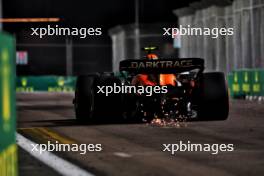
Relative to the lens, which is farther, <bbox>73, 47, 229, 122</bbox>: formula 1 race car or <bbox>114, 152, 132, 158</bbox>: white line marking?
<bbox>73, 47, 229, 122</bbox>: formula 1 race car

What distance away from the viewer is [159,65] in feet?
63.4

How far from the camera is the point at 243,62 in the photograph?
45969 millimetres

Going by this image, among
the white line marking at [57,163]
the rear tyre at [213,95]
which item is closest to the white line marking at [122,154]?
the white line marking at [57,163]

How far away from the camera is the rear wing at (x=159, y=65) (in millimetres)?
19234

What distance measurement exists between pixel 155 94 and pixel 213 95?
3.69ft

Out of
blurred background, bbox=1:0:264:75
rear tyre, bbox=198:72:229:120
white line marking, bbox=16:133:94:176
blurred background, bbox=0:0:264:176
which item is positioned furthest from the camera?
blurred background, bbox=1:0:264:75

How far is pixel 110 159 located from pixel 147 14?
267ft

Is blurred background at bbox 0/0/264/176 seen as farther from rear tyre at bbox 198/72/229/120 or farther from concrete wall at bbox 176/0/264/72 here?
rear tyre at bbox 198/72/229/120

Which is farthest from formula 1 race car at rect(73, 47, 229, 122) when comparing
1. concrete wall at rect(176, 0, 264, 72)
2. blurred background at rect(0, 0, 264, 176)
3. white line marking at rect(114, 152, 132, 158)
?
concrete wall at rect(176, 0, 264, 72)

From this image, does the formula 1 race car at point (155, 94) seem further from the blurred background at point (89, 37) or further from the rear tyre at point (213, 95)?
the blurred background at point (89, 37)

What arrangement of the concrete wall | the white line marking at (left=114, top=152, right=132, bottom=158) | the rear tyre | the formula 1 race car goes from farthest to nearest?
1. the concrete wall
2. the rear tyre
3. the formula 1 race car
4. the white line marking at (left=114, top=152, right=132, bottom=158)

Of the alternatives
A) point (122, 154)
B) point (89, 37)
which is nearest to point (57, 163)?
point (122, 154)

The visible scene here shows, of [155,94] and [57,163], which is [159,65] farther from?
[57,163]

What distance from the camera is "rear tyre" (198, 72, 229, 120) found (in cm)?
1934
